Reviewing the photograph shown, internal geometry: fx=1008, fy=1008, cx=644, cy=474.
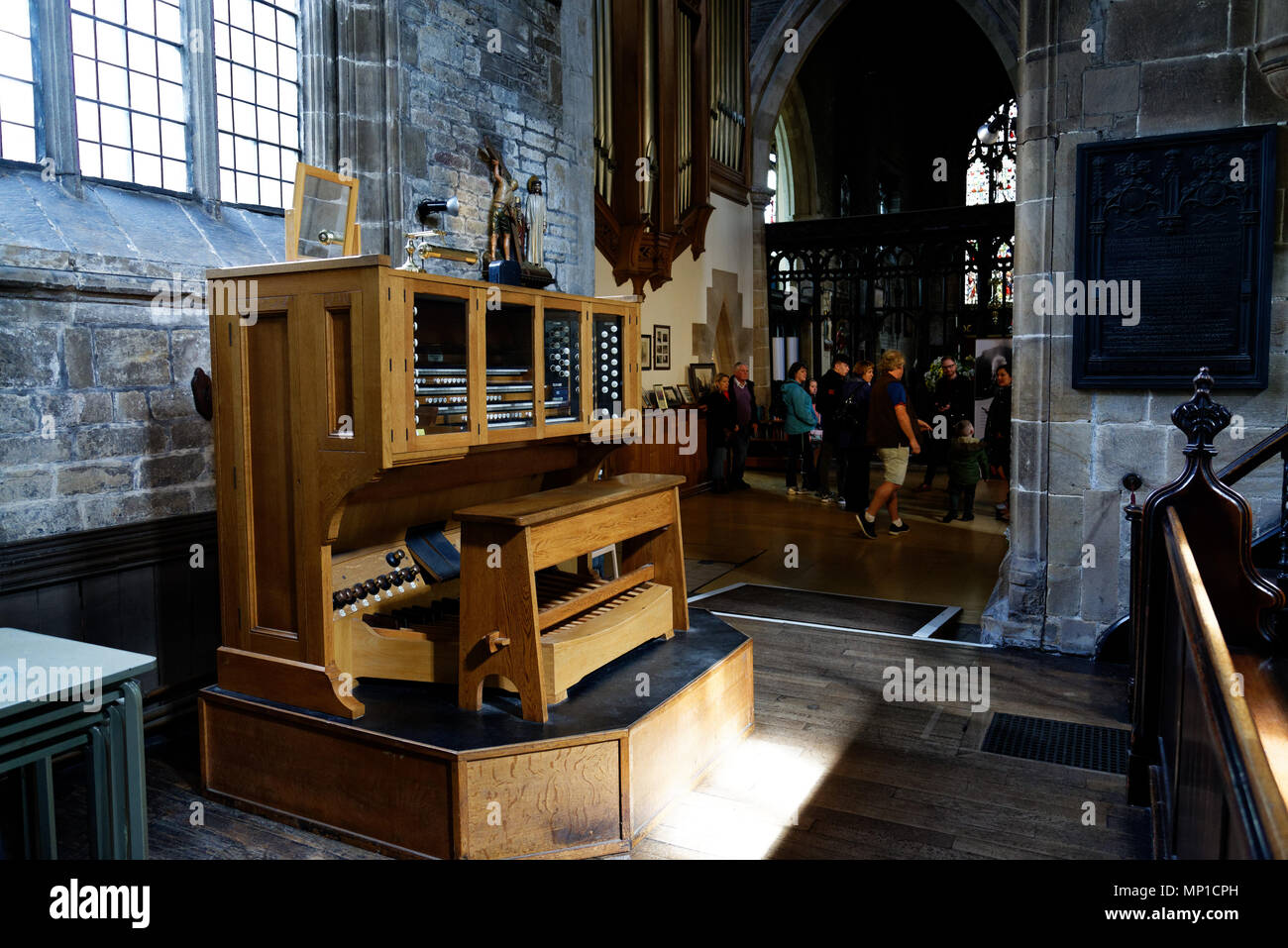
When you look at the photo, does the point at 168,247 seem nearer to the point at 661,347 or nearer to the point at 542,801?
the point at 542,801

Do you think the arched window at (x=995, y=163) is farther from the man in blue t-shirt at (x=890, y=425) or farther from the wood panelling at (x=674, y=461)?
the man in blue t-shirt at (x=890, y=425)

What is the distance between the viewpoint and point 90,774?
2129 millimetres

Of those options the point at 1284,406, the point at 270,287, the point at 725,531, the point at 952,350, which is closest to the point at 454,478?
the point at 270,287

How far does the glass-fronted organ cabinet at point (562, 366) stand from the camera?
3564 millimetres

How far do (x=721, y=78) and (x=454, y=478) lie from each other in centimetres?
946

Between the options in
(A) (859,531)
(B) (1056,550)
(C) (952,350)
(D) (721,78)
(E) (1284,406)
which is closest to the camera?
(E) (1284,406)

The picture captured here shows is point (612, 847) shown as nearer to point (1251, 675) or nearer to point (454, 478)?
point (454, 478)

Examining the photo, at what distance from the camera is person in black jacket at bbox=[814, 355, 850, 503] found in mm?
9250

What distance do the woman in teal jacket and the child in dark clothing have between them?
1.90 meters

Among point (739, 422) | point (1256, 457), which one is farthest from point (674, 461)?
point (1256, 457)

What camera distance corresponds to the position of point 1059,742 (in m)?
3.73

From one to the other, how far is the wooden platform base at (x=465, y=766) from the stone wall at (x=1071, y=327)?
2.38 meters

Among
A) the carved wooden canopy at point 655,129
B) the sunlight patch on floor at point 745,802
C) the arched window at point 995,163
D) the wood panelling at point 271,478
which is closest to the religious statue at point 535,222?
the wood panelling at point 271,478

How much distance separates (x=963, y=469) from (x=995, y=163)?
41.8ft
